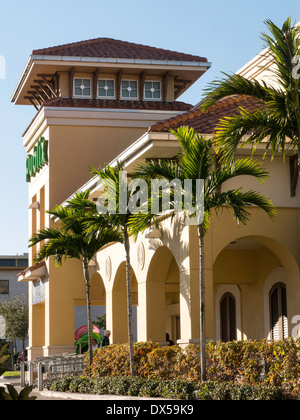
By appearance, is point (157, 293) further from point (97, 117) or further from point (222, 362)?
point (97, 117)

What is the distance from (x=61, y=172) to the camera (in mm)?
36312

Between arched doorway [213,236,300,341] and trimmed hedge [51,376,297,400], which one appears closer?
trimmed hedge [51,376,297,400]

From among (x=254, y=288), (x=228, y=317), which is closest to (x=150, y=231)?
(x=254, y=288)

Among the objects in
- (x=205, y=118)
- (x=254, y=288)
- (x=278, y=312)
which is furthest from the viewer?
(x=254, y=288)

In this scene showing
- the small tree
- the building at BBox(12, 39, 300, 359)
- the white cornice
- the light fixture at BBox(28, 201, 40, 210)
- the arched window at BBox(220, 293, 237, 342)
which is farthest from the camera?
the small tree

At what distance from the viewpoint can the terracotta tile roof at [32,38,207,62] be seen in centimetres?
3722

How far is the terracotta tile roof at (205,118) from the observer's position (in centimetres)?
2127

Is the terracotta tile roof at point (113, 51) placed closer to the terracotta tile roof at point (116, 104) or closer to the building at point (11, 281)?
the terracotta tile roof at point (116, 104)

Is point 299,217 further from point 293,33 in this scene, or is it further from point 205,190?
point 293,33

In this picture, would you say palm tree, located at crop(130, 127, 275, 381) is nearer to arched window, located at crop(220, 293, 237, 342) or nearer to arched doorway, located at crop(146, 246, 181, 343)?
arched doorway, located at crop(146, 246, 181, 343)

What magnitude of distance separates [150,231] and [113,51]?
17.1m

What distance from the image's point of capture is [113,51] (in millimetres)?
38469

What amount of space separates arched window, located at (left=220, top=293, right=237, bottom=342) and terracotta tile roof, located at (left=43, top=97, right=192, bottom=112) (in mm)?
11095

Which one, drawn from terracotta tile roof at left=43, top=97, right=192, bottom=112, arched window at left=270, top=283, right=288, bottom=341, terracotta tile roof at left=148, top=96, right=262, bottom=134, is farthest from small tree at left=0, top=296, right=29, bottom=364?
terracotta tile roof at left=148, top=96, right=262, bottom=134
